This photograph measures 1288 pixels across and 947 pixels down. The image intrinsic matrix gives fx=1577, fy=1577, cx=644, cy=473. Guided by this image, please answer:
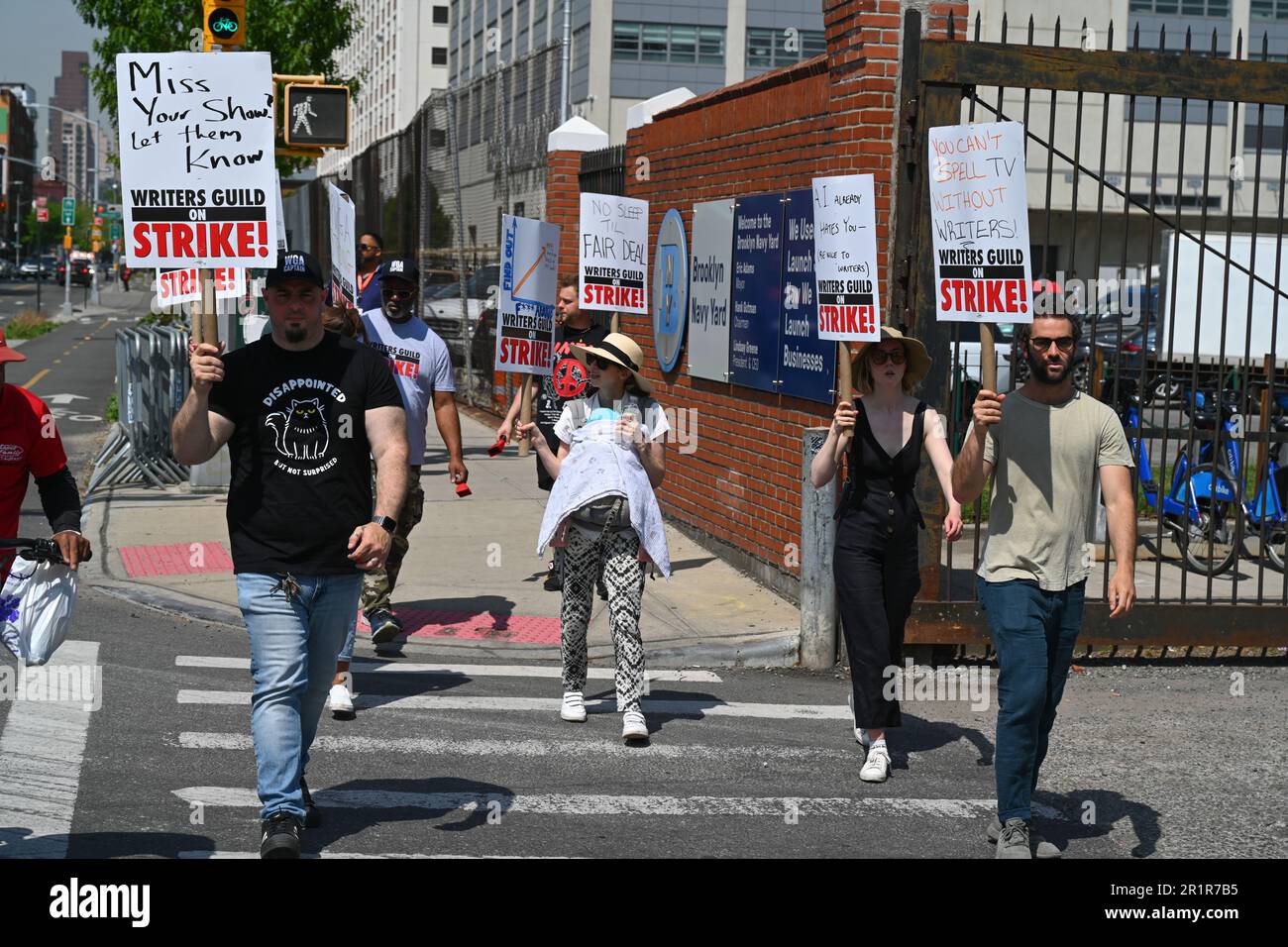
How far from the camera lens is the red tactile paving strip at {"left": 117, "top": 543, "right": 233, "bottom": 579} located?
→ 1073 centimetres

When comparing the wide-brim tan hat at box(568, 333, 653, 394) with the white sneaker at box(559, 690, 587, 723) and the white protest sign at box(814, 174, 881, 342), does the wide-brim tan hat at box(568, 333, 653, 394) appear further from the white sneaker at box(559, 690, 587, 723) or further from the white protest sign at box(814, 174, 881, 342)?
the white sneaker at box(559, 690, 587, 723)

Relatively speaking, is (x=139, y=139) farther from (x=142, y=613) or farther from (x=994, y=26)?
(x=994, y=26)

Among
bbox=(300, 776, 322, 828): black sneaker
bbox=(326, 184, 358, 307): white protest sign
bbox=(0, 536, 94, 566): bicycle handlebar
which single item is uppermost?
bbox=(326, 184, 358, 307): white protest sign

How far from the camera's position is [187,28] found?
3008cm

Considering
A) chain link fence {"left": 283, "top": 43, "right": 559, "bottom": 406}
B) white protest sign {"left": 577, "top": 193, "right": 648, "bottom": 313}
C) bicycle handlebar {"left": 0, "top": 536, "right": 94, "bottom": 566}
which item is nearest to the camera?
bicycle handlebar {"left": 0, "top": 536, "right": 94, "bottom": 566}

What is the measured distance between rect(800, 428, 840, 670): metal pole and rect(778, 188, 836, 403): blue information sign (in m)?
0.89

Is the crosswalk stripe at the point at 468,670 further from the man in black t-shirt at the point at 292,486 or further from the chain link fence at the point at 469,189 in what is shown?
the chain link fence at the point at 469,189

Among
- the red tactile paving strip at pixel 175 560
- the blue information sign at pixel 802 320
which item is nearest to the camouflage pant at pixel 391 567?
the red tactile paving strip at pixel 175 560

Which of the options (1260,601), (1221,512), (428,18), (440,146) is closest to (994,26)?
(440,146)

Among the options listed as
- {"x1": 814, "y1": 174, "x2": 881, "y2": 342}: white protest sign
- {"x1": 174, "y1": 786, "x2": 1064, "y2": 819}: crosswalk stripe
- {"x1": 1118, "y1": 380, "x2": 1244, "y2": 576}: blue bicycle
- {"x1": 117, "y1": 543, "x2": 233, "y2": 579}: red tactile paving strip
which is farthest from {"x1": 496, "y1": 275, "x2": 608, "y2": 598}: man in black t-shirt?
{"x1": 174, "y1": 786, "x2": 1064, "y2": 819}: crosswalk stripe

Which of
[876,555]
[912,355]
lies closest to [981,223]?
[912,355]

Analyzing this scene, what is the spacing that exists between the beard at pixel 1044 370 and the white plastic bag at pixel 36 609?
338 centimetres

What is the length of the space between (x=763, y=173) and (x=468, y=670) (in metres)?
4.34

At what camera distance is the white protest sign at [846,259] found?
759cm
